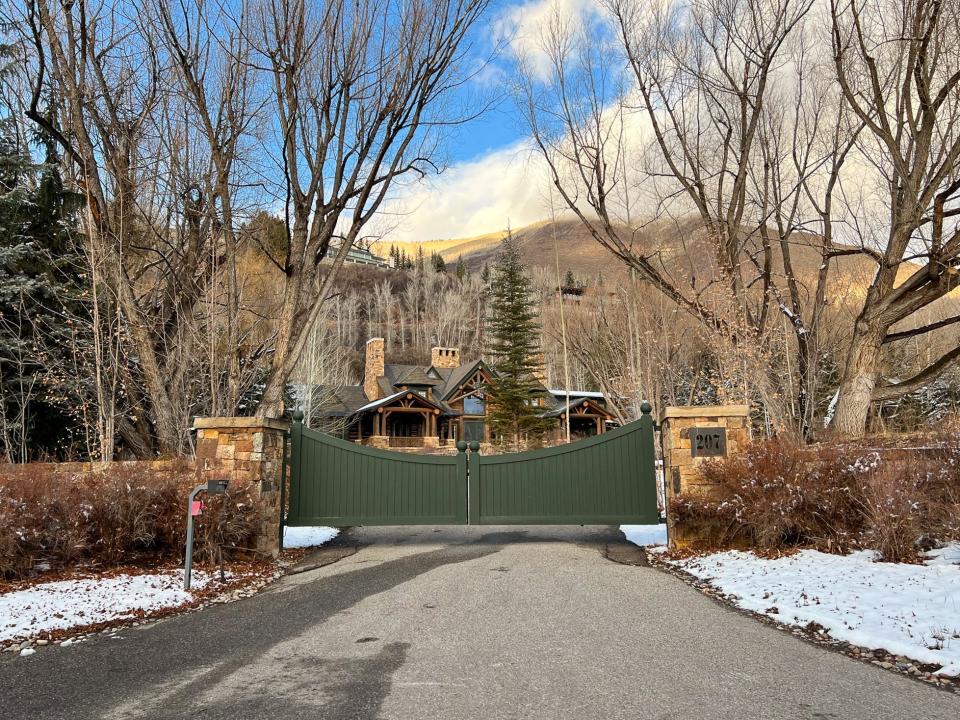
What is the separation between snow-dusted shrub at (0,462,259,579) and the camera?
6.47 m

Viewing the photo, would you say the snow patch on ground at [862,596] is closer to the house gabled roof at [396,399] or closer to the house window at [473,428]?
the house gabled roof at [396,399]

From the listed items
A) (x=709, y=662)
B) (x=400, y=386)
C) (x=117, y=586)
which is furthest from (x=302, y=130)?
(x=400, y=386)

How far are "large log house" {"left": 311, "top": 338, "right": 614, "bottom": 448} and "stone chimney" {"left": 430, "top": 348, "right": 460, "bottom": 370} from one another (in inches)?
178

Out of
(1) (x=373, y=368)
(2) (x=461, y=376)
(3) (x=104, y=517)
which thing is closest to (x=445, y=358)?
(1) (x=373, y=368)

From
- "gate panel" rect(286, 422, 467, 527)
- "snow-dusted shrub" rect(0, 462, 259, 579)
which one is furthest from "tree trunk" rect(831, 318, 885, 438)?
"snow-dusted shrub" rect(0, 462, 259, 579)

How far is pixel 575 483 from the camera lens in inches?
380

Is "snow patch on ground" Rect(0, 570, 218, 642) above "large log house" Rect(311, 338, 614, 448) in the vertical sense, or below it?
below

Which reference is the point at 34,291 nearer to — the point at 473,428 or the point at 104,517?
the point at 104,517

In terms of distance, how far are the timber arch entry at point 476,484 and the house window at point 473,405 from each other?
91.9 feet

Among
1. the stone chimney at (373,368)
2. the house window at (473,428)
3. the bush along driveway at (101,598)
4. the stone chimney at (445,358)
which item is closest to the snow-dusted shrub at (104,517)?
the bush along driveway at (101,598)

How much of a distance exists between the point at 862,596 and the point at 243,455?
6.88 m

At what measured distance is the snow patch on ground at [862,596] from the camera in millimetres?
4473

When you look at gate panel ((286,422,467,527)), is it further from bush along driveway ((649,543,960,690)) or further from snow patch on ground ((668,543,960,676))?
snow patch on ground ((668,543,960,676))

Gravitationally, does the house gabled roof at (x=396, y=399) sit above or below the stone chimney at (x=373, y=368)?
below
